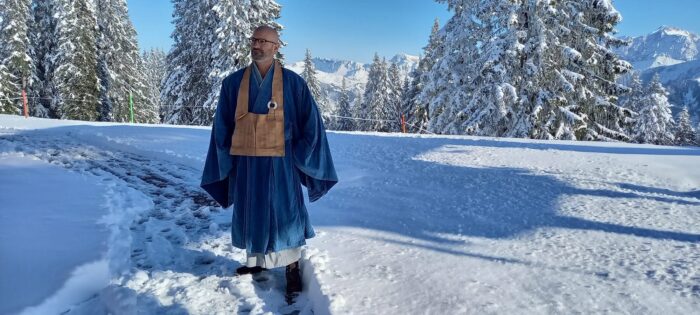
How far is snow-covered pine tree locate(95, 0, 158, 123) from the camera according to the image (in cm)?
2880

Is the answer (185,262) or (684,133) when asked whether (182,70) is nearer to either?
(185,262)

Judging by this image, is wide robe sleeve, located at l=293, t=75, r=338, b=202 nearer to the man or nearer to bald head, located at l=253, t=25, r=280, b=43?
the man

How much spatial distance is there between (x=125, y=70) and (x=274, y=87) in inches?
1271

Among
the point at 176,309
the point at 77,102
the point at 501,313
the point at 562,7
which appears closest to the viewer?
the point at 501,313

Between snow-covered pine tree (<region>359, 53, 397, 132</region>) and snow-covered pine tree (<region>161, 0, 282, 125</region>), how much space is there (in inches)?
716

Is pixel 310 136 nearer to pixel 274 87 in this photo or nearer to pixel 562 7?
pixel 274 87

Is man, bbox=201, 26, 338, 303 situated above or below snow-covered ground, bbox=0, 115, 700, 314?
above

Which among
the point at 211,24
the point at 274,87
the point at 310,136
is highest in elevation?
the point at 211,24

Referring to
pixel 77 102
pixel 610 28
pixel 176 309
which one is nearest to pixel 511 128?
pixel 610 28

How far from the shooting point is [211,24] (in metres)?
22.5

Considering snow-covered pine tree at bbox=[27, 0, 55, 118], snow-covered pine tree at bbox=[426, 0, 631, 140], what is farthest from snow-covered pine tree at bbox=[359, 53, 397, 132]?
snow-covered pine tree at bbox=[27, 0, 55, 118]

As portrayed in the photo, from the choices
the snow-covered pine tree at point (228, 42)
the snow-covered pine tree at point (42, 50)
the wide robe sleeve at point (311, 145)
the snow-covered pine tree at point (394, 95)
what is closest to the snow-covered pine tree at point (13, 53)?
the snow-covered pine tree at point (42, 50)

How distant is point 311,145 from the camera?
302 centimetres

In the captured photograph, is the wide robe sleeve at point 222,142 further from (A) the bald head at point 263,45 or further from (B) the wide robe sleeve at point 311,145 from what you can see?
(B) the wide robe sleeve at point 311,145
